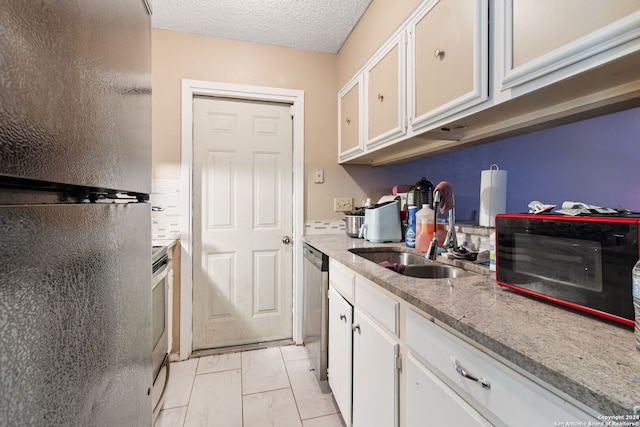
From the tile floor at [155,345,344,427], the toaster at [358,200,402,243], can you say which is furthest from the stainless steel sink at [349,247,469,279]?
the tile floor at [155,345,344,427]

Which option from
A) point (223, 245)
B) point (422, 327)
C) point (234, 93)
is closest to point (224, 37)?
point (234, 93)

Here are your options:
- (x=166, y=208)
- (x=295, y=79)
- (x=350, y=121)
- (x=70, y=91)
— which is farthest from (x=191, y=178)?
(x=70, y=91)

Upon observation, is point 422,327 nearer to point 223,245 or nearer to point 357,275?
point 357,275

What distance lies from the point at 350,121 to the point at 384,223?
83 centimetres

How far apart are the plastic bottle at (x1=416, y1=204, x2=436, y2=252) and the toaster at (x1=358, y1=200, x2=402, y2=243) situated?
0.33 m

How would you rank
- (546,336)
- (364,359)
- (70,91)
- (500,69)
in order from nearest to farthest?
(70,91) → (546,336) → (500,69) → (364,359)

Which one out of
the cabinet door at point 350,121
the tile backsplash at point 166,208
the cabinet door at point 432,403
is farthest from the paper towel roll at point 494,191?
the tile backsplash at point 166,208

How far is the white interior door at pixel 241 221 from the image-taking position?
2.25 meters

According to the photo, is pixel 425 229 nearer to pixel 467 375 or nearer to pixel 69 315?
pixel 467 375

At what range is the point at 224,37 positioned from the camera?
2.23 metres

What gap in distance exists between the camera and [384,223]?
1.87 metres

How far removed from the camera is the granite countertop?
0.42 metres

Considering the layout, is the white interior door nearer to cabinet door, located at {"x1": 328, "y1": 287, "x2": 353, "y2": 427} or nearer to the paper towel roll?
cabinet door, located at {"x1": 328, "y1": 287, "x2": 353, "y2": 427}

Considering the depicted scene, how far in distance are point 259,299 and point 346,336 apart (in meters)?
1.16
